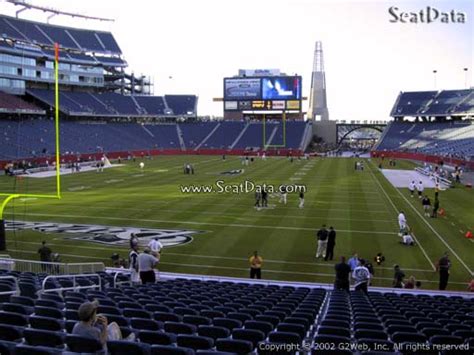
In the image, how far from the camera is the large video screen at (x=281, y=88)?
10012cm

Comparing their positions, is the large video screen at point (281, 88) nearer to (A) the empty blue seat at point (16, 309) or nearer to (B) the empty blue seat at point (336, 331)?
(B) the empty blue seat at point (336, 331)

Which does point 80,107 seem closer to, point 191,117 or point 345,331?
point 191,117

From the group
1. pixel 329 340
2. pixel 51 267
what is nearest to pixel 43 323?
pixel 329 340

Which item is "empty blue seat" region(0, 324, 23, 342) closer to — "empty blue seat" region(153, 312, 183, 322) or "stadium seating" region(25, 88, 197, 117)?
"empty blue seat" region(153, 312, 183, 322)

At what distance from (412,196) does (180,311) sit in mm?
30491

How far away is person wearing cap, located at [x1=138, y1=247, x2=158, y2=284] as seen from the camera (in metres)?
13.4

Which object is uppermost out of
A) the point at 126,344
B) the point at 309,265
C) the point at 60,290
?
the point at 126,344

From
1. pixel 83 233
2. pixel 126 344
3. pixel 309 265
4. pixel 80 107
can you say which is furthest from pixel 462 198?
pixel 80 107

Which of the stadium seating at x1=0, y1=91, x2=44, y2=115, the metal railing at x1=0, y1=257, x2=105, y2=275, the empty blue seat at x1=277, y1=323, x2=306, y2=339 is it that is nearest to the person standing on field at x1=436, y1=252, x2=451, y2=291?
the empty blue seat at x1=277, y1=323, x2=306, y2=339

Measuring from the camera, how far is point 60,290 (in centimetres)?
1113

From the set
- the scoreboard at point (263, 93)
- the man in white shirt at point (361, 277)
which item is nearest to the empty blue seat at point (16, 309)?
the man in white shirt at point (361, 277)

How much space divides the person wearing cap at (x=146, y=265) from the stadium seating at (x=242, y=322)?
4.07 feet

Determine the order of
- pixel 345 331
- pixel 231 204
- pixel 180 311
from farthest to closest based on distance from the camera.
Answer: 1. pixel 231 204
2. pixel 180 311
3. pixel 345 331

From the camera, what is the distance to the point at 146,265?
13.7 metres
